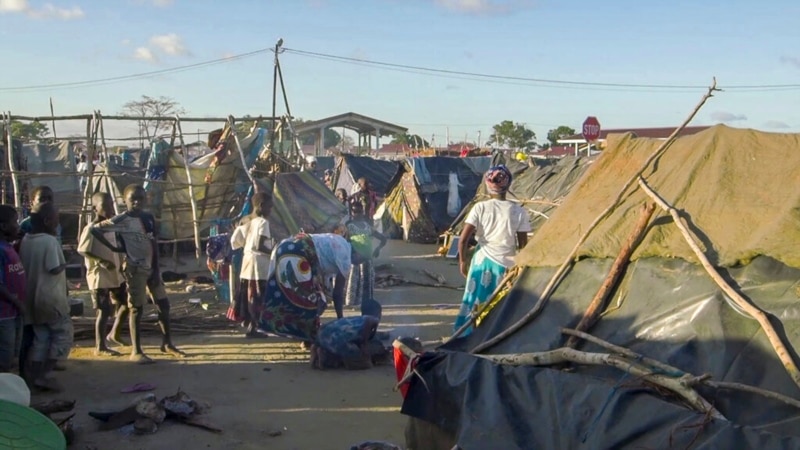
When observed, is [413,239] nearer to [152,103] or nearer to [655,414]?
[655,414]

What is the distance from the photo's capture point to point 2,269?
20.0ft

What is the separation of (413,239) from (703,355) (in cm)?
1663

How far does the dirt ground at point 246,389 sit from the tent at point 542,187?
663 centimetres

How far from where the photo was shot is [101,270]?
8188 millimetres

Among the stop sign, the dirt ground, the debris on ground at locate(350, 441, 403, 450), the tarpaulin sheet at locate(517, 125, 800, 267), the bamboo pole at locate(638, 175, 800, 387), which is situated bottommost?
the dirt ground

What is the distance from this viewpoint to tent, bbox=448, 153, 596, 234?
1650 cm

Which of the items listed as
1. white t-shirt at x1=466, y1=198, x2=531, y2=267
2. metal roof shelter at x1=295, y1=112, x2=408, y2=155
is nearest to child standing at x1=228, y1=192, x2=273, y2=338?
white t-shirt at x1=466, y1=198, x2=531, y2=267

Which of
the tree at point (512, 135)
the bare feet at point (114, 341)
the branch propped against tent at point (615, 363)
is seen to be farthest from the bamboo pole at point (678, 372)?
the tree at point (512, 135)

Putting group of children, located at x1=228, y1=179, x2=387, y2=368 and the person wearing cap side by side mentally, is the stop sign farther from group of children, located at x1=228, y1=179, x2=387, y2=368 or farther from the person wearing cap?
the person wearing cap

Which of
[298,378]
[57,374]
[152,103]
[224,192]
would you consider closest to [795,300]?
[298,378]

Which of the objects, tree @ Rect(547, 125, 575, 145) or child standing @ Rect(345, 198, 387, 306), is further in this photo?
tree @ Rect(547, 125, 575, 145)

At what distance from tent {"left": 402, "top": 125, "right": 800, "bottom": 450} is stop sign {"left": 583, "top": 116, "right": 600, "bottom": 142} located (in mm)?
15600

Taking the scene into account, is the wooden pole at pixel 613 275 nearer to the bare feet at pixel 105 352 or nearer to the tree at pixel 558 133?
the bare feet at pixel 105 352

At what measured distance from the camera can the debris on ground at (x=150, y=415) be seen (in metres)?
5.97
